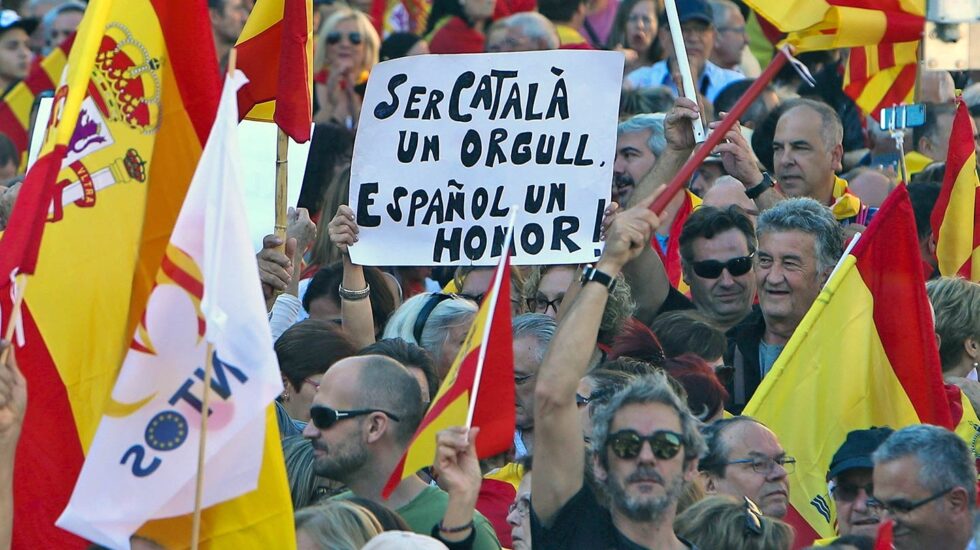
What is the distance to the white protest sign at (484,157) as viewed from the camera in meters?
7.04

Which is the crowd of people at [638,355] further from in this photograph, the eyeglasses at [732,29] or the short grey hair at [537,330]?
the eyeglasses at [732,29]

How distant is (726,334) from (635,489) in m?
2.36

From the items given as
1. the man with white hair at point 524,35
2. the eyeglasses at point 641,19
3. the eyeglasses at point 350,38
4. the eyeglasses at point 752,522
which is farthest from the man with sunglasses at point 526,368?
the eyeglasses at point 641,19

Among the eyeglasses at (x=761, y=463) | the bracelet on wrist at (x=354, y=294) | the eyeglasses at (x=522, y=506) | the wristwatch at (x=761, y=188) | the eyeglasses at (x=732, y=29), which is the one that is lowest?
the eyeglasses at (x=522, y=506)

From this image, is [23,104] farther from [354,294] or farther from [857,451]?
[857,451]

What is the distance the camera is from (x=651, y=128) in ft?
27.2

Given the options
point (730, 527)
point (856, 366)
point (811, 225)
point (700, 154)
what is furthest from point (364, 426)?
point (811, 225)

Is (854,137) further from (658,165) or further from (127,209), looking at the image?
(127,209)

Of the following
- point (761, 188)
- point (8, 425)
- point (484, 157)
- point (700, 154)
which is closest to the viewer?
point (8, 425)

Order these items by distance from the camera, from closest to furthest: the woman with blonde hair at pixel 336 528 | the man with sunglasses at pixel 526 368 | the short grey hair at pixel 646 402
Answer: the woman with blonde hair at pixel 336 528, the short grey hair at pixel 646 402, the man with sunglasses at pixel 526 368

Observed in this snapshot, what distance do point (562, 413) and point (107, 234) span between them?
1323 mm

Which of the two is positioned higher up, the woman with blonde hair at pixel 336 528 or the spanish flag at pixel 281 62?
the spanish flag at pixel 281 62

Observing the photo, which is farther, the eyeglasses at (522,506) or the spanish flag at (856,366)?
the spanish flag at (856,366)

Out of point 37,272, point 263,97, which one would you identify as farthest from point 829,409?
point 37,272
